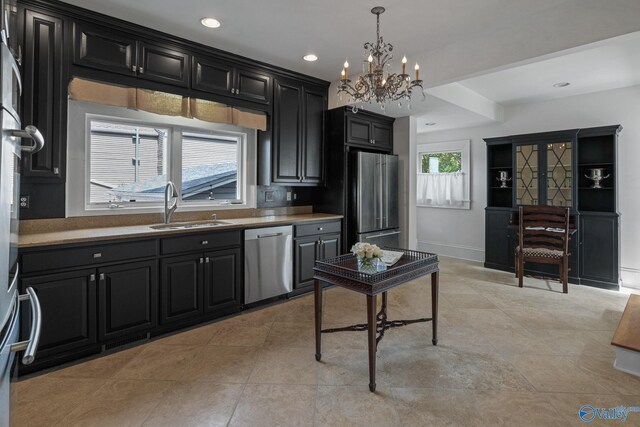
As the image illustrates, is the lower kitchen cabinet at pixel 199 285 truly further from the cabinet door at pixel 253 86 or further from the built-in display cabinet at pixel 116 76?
the cabinet door at pixel 253 86

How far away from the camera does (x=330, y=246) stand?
13.7ft

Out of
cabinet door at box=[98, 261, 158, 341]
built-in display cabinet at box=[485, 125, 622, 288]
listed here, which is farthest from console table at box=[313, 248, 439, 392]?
built-in display cabinet at box=[485, 125, 622, 288]

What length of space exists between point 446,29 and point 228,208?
2891 millimetres

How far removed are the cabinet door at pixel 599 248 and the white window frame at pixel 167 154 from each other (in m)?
4.45

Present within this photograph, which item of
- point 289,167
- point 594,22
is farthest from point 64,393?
point 594,22

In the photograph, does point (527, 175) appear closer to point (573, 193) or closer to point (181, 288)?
point (573, 193)

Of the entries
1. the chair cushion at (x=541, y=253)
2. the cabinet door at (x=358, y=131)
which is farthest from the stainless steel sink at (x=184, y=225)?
the chair cushion at (x=541, y=253)

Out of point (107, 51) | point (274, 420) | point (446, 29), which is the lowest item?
point (274, 420)

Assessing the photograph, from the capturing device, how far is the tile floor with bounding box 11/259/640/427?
5.98 ft

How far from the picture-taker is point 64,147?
8.50 ft

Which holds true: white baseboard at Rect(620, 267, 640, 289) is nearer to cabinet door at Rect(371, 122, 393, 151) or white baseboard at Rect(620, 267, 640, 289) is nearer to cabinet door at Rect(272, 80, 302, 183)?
cabinet door at Rect(371, 122, 393, 151)

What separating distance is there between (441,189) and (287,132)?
3672 millimetres

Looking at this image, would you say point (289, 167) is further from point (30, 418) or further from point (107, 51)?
point (30, 418)

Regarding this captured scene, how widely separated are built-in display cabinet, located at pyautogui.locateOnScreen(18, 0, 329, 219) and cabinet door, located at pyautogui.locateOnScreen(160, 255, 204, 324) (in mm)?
1004
